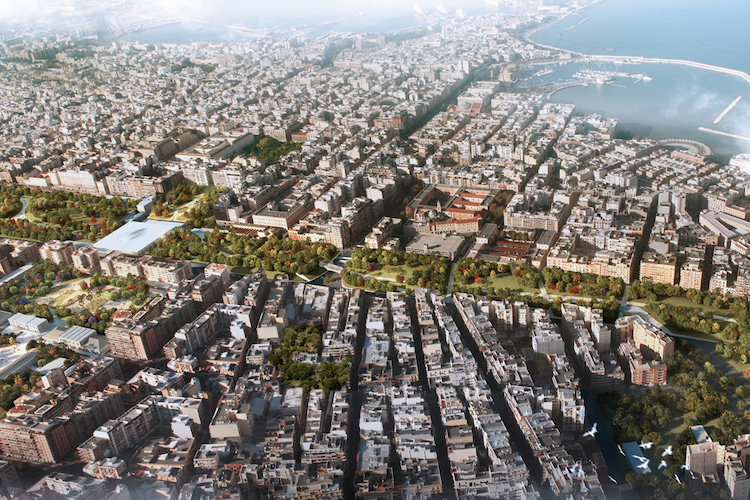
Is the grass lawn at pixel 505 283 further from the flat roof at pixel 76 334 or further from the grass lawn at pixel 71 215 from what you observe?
the grass lawn at pixel 71 215

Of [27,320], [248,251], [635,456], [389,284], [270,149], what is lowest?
[635,456]

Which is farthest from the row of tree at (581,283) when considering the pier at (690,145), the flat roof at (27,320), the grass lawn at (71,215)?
the grass lawn at (71,215)

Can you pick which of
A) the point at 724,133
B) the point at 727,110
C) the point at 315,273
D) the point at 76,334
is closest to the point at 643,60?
the point at 727,110

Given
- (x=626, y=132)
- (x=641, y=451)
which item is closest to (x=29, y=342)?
(x=641, y=451)

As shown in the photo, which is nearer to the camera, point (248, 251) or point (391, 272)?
point (391, 272)

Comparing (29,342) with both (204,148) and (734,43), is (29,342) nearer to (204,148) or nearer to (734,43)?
(204,148)

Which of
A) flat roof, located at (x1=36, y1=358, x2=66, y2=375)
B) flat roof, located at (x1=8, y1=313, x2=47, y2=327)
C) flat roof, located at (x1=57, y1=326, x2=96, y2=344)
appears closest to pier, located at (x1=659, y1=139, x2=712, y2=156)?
flat roof, located at (x1=57, y1=326, x2=96, y2=344)

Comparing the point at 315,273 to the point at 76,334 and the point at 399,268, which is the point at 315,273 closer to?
the point at 399,268
